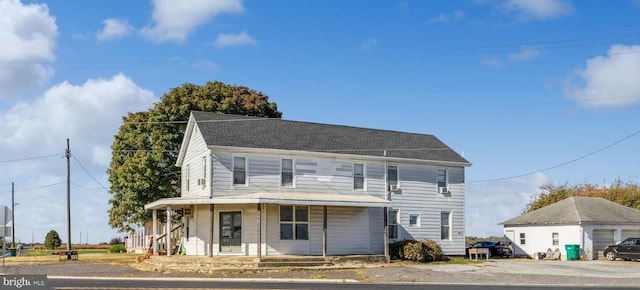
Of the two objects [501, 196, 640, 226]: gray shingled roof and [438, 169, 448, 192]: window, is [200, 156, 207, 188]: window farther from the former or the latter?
[501, 196, 640, 226]: gray shingled roof

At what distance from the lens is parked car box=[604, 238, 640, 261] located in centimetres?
3989

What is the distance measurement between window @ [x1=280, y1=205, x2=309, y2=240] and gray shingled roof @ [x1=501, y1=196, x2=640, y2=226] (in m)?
18.1

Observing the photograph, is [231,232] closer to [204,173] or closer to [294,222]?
[294,222]

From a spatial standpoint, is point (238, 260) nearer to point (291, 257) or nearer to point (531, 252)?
point (291, 257)

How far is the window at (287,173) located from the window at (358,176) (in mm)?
3751

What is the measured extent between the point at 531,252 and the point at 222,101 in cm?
2270

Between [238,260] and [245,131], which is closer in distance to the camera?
[238,260]

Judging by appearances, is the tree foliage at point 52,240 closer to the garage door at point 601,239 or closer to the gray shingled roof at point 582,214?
the gray shingled roof at point 582,214

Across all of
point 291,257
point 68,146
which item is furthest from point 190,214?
point 68,146

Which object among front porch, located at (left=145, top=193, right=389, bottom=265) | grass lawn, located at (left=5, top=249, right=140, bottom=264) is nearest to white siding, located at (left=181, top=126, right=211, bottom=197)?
front porch, located at (left=145, top=193, right=389, bottom=265)

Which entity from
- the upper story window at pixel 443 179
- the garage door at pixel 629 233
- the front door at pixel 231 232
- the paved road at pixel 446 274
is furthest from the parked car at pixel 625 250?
the front door at pixel 231 232

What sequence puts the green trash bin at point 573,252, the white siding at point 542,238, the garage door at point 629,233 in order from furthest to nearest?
1. the garage door at point 629,233
2. the white siding at point 542,238
3. the green trash bin at point 573,252

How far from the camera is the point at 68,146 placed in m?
49.7

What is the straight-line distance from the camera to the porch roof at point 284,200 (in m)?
32.1
